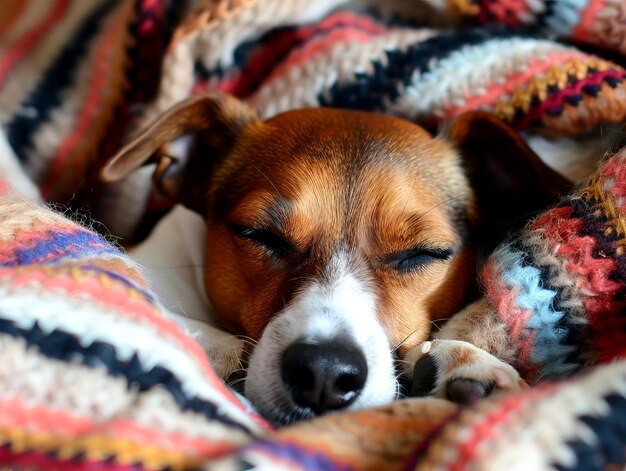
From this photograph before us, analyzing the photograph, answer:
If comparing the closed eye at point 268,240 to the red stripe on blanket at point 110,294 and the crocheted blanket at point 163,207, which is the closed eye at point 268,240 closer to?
the crocheted blanket at point 163,207

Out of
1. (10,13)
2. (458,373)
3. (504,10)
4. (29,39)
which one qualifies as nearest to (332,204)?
(458,373)

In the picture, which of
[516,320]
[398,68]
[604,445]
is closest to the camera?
[604,445]

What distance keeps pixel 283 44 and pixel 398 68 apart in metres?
0.38

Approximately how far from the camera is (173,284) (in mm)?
1531

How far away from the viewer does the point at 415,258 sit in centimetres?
129

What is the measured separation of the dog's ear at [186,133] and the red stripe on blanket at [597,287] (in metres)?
0.81

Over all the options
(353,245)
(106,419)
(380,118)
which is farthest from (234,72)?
(106,419)

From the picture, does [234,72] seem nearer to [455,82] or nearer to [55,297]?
[455,82]

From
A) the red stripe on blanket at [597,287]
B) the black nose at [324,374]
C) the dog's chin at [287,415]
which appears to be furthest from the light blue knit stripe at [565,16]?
the dog's chin at [287,415]

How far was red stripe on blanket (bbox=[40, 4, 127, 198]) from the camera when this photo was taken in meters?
1.92

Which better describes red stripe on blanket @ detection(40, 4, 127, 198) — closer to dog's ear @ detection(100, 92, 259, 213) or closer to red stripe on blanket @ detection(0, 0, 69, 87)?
red stripe on blanket @ detection(0, 0, 69, 87)

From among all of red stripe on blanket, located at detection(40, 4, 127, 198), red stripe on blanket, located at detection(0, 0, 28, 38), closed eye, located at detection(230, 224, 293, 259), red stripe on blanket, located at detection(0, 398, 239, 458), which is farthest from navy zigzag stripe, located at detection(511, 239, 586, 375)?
red stripe on blanket, located at detection(0, 0, 28, 38)

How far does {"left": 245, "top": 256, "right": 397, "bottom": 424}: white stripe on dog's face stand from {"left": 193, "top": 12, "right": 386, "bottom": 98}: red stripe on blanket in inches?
33.9

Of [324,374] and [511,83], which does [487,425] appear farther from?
[511,83]
